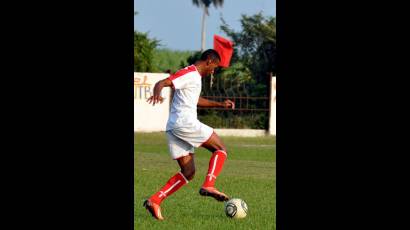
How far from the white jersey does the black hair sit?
20 centimetres

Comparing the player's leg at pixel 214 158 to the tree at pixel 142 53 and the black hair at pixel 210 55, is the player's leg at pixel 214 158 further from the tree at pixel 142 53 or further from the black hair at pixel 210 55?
the tree at pixel 142 53

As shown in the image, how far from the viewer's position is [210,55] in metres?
11.7

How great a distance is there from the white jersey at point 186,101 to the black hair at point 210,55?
0.64 ft

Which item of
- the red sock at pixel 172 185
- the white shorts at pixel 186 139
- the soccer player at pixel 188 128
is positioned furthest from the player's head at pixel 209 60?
the red sock at pixel 172 185

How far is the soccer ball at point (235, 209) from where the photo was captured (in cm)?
1125

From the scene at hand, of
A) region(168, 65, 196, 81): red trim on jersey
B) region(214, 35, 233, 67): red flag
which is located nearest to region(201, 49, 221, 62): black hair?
region(168, 65, 196, 81): red trim on jersey

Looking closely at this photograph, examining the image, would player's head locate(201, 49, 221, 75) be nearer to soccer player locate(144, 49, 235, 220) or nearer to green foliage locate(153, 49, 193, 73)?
soccer player locate(144, 49, 235, 220)

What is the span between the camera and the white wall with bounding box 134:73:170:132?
120 ft
